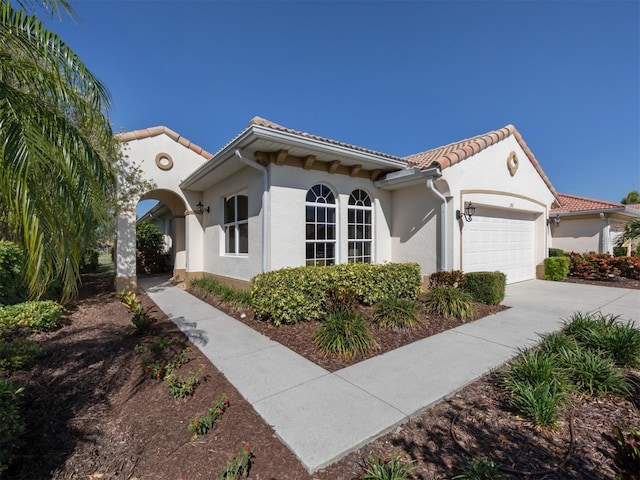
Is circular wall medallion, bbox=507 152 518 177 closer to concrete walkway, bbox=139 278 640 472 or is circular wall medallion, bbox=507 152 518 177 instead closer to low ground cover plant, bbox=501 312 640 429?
concrete walkway, bbox=139 278 640 472

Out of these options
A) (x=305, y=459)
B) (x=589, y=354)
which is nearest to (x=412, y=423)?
(x=305, y=459)

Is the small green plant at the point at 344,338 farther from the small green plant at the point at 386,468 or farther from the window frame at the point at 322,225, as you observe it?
the window frame at the point at 322,225

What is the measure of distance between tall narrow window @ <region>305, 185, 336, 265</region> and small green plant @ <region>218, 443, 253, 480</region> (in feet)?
Answer: 19.3

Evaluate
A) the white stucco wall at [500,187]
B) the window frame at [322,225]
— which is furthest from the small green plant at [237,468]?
the white stucco wall at [500,187]

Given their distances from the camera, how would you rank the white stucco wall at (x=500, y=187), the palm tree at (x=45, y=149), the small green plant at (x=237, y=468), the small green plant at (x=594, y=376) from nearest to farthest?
the small green plant at (x=237, y=468)
the palm tree at (x=45, y=149)
the small green plant at (x=594, y=376)
the white stucco wall at (x=500, y=187)

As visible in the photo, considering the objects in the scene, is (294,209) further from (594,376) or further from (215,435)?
(594,376)

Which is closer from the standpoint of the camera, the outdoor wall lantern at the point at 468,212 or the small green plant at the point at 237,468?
the small green plant at the point at 237,468

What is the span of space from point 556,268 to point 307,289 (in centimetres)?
1216

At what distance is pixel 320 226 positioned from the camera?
8414 millimetres

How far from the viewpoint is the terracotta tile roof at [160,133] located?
1039cm

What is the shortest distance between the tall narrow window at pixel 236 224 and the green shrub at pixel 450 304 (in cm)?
555

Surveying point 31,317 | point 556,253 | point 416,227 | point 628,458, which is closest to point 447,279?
point 416,227

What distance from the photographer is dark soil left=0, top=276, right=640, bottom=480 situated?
247 centimetres

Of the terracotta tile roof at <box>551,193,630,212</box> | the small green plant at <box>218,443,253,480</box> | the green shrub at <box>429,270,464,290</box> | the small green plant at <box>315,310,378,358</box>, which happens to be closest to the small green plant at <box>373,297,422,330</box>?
the small green plant at <box>315,310,378,358</box>
